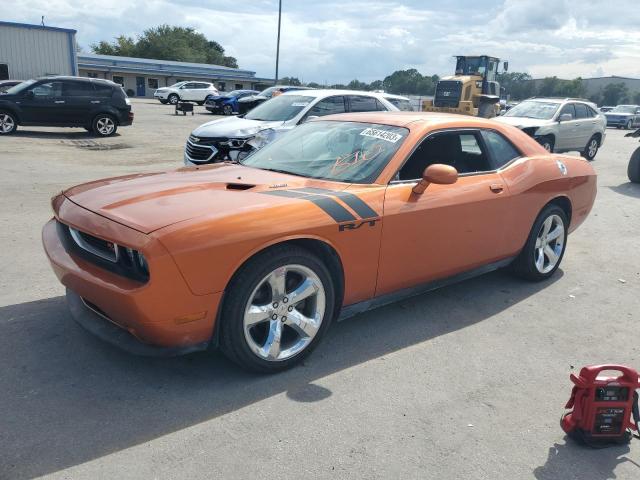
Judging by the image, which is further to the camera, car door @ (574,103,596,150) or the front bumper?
car door @ (574,103,596,150)

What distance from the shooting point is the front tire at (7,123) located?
14914 millimetres

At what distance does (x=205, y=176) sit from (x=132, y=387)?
Answer: 5.01 ft

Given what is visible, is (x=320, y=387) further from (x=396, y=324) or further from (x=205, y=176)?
(x=205, y=176)

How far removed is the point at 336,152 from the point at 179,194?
50.0 inches

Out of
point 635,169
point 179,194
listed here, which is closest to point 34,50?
point 635,169

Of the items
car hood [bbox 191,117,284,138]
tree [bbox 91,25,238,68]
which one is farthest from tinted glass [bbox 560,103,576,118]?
tree [bbox 91,25,238,68]

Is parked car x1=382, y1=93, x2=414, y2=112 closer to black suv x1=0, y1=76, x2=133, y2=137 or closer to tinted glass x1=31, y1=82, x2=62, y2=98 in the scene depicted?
black suv x1=0, y1=76, x2=133, y2=137

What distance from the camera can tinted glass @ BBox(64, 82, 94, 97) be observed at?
50.4 feet

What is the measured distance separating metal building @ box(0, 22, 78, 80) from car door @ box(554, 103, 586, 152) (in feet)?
99.8

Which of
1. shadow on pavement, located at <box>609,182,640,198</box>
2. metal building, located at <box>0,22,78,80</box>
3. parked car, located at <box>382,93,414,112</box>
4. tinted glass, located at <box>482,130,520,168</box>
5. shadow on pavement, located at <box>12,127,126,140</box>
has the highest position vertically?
metal building, located at <box>0,22,78,80</box>

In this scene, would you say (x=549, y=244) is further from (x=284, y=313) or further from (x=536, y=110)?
(x=536, y=110)

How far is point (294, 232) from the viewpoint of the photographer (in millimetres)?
3062

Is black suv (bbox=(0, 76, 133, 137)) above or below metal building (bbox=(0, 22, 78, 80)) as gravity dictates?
below

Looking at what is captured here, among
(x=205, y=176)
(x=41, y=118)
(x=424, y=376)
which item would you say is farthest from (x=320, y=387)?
(x=41, y=118)
